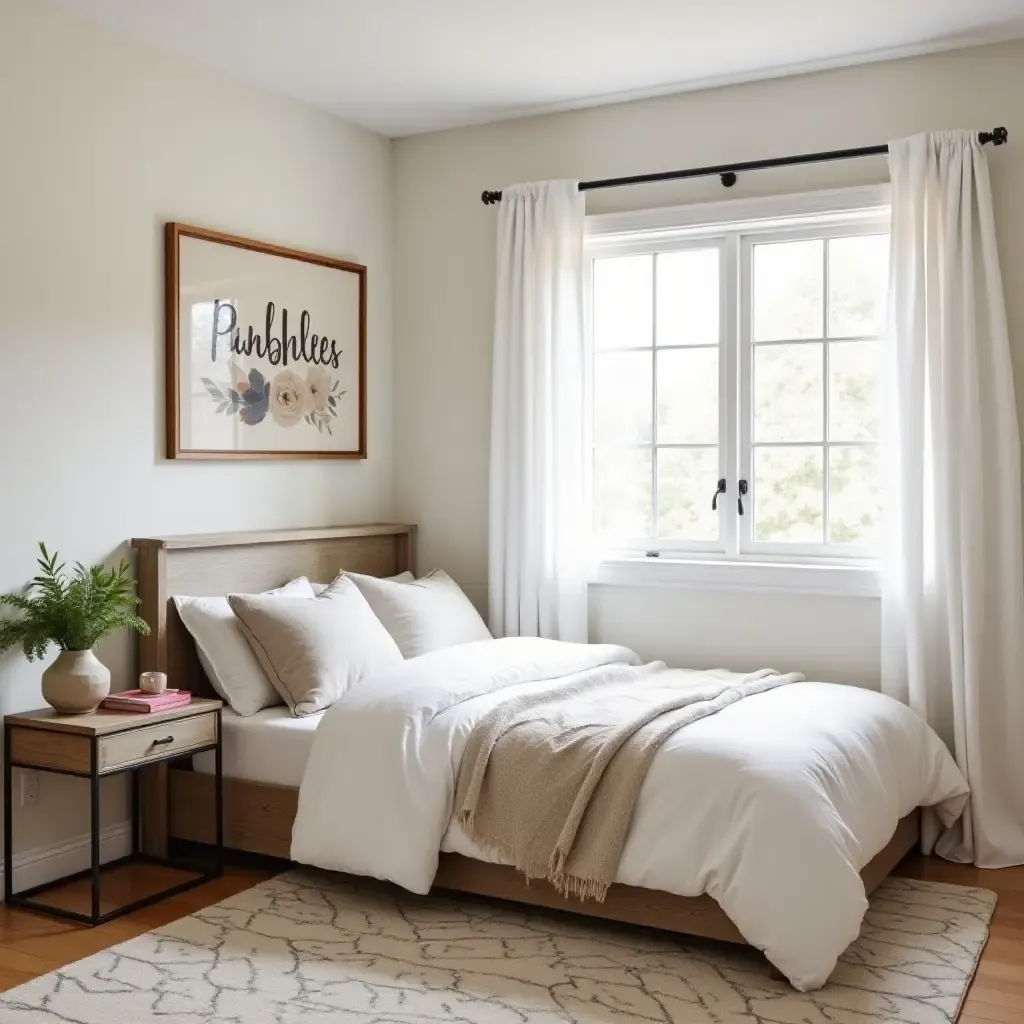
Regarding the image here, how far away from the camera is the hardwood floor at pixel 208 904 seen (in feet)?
9.48

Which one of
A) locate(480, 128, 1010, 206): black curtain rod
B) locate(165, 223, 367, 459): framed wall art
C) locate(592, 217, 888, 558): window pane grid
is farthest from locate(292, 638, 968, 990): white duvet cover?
locate(480, 128, 1010, 206): black curtain rod

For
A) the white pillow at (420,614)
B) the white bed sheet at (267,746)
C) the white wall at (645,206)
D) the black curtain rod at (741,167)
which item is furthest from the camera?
the white pillow at (420,614)

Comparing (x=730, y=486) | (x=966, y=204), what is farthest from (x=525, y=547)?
(x=966, y=204)

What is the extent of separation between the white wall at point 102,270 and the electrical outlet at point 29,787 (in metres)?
0.04

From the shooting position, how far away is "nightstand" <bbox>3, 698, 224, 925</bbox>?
3.31 metres

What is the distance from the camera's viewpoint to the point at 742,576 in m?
4.37

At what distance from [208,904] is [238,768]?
1.44 ft

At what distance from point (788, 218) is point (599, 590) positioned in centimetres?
152

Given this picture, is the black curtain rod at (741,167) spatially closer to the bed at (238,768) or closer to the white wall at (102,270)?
the white wall at (102,270)

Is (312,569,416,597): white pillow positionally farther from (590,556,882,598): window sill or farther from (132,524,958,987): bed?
(590,556,882,598): window sill

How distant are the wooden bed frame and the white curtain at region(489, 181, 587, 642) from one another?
2.52 ft

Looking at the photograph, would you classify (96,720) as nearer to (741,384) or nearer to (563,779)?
(563,779)

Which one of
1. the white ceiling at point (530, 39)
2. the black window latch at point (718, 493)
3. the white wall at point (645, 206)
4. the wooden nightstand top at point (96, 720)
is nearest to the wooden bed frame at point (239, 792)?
the wooden nightstand top at point (96, 720)

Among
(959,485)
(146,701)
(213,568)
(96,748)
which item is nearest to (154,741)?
(146,701)
